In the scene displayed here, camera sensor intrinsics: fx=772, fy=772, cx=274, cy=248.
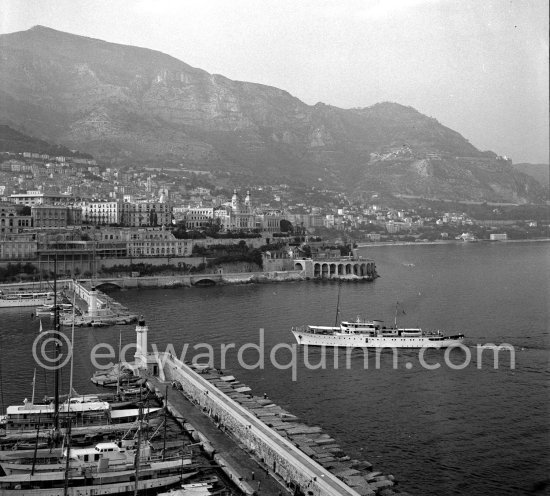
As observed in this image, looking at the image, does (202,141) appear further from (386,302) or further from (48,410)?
(48,410)

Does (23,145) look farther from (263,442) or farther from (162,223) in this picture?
(263,442)

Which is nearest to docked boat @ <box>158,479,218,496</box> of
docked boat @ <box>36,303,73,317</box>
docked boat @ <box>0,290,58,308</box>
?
docked boat @ <box>36,303,73,317</box>

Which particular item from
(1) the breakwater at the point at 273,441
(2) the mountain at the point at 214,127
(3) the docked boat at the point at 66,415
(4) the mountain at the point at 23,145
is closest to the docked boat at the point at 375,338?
(1) the breakwater at the point at 273,441

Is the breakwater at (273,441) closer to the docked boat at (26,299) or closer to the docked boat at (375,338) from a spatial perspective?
the docked boat at (375,338)

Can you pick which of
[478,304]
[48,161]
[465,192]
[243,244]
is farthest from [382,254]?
[465,192]

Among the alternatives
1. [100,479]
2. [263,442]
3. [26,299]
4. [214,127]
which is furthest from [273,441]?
[214,127]

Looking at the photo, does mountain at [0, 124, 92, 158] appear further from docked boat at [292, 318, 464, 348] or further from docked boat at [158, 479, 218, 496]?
docked boat at [158, 479, 218, 496]

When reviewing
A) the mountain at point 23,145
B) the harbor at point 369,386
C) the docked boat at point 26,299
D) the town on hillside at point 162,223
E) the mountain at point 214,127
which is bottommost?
the harbor at point 369,386
